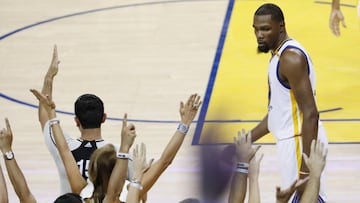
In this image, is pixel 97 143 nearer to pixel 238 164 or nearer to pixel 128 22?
pixel 238 164

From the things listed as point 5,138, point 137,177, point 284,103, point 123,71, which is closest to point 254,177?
point 137,177

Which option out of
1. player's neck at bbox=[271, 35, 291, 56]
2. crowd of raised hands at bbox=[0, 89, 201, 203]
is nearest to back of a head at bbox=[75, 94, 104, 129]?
crowd of raised hands at bbox=[0, 89, 201, 203]

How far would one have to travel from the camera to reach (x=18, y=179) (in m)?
5.71

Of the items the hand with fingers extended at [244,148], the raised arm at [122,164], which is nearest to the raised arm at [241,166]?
the hand with fingers extended at [244,148]

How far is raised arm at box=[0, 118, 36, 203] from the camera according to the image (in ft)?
18.1

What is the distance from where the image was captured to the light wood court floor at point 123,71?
881 cm

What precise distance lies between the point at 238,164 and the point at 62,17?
9.93 meters

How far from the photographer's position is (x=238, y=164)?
4.70 m

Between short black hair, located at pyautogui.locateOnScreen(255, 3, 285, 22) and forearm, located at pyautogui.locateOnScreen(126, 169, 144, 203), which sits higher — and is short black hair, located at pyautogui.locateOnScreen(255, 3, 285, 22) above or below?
above

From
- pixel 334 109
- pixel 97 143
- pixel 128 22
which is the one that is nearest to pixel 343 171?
pixel 334 109

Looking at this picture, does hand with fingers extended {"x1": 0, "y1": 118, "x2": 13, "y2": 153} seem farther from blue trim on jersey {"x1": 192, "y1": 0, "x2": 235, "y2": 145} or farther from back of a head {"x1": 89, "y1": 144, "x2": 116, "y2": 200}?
blue trim on jersey {"x1": 192, "y1": 0, "x2": 235, "y2": 145}

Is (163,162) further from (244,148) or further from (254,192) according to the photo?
(244,148)

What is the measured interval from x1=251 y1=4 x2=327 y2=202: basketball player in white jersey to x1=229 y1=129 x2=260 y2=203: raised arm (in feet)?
3.38

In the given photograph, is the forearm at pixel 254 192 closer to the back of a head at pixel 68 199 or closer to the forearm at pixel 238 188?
the forearm at pixel 238 188
